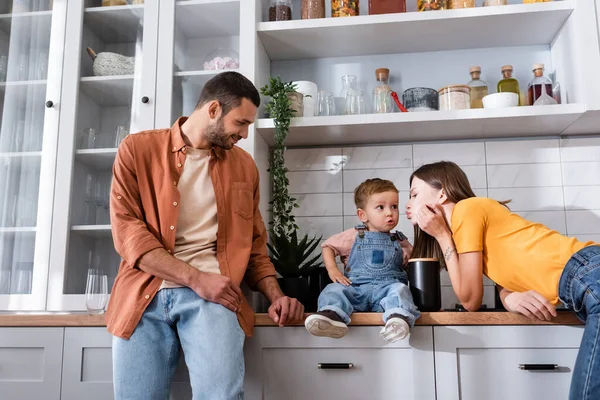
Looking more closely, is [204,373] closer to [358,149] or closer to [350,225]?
[350,225]

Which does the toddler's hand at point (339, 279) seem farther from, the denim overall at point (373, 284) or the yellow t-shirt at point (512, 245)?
the yellow t-shirt at point (512, 245)

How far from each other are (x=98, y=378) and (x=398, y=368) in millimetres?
920

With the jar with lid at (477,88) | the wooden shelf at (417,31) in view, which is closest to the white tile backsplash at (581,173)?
the jar with lid at (477,88)

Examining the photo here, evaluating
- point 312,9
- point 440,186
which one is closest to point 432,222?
point 440,186

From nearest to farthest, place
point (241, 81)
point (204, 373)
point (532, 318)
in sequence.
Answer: point (204, 373)
point (532, 318)
point (241, 81)

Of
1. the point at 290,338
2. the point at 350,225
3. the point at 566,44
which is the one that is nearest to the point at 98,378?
the point at 290,338

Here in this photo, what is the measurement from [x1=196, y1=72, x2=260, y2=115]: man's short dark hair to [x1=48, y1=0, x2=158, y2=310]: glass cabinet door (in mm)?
526

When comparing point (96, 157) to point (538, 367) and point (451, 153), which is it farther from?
point (538, 367)

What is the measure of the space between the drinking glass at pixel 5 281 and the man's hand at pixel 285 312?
44.1 inches

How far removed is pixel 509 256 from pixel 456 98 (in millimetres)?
778

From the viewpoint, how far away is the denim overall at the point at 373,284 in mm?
1711

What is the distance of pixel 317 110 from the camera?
2.43m

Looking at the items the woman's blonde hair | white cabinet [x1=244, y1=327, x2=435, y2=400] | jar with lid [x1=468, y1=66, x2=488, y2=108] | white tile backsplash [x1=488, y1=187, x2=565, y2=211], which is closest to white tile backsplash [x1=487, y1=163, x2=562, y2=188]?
white tile backsplash [x1=488, y1=187, x2=565, y2=211]

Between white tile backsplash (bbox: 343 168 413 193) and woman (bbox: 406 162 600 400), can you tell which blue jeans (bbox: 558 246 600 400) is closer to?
woman (bbox: 406 162 600 400)
